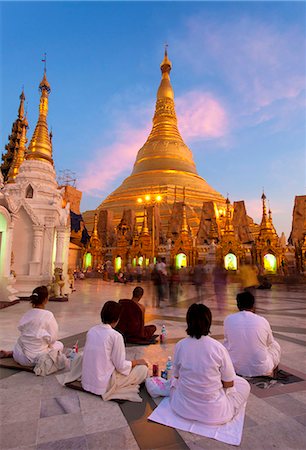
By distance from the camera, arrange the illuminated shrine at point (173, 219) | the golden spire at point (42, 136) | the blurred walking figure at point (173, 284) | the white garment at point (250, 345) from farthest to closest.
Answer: the illuminated shrine at point (173, 219) → the golden spire at point (42, 136) → the blurred walking figure at point (173, 284) → the white garment at point (250, 345)

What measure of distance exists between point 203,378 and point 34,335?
2.39 metres

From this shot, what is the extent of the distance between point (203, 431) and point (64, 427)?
4.01 feet

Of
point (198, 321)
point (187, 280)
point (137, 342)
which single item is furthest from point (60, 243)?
point (187, 280)

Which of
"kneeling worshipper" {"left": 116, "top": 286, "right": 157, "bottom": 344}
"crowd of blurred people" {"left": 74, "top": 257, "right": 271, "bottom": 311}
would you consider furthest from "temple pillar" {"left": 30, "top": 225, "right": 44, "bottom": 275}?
"kneeling worshipper" {"left": 116, "top": 286, "right": 157, "bottom": 344}

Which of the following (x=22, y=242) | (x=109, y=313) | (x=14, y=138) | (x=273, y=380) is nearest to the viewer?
(x=109, y=313)

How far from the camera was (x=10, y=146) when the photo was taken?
35.3 metres

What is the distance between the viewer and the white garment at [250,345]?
3.56m

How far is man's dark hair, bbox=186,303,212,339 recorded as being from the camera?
257cm

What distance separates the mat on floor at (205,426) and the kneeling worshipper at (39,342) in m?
1.71

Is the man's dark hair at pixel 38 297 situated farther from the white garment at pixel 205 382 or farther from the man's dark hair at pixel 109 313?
the white garment at pixel 205 382

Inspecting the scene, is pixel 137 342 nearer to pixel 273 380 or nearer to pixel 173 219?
pixel 273 380

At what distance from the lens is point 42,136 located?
53.0ft

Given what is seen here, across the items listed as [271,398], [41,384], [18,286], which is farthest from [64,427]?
[18,286]

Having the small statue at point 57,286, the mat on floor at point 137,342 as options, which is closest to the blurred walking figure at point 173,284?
the small statue at point 57,286
